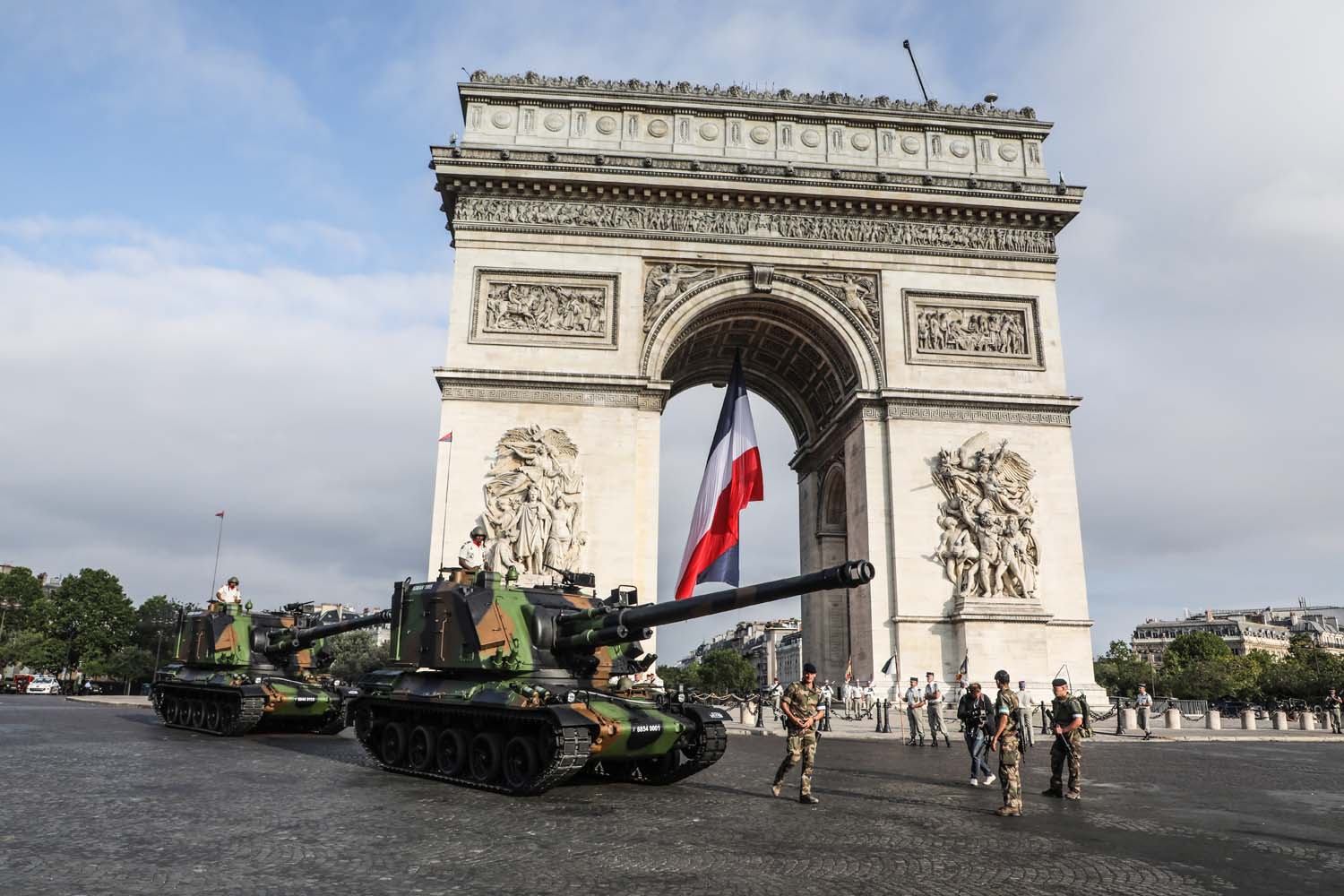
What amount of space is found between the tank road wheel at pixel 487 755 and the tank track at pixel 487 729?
55 mm

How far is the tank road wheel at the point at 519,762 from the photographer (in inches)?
316

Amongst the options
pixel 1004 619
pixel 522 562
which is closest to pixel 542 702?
pixel 522 562

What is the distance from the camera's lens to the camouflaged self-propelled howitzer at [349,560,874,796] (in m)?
8.00

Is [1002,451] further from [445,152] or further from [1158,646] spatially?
[1158,646]

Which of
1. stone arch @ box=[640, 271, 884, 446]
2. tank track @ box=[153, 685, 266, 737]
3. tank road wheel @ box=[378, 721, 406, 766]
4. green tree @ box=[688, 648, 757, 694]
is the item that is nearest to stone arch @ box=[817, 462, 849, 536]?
stone arch @ box=[640, 271, 884, 446]

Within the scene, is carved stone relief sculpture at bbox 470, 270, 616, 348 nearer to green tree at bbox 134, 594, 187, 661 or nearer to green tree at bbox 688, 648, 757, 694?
green tree at bbox 134, 594, 187, 661

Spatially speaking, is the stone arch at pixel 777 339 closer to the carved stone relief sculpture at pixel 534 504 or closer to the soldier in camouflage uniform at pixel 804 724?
the carved stone relief sculpture at pixel 534 504

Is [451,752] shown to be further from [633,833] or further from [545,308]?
[545,308]

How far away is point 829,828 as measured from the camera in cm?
666

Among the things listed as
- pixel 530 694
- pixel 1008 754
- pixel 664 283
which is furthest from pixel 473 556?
pixel 664 283

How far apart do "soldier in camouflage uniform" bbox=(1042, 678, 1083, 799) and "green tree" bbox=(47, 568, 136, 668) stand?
5636 centimetres

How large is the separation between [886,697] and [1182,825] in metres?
11.0

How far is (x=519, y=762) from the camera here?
8.24 m

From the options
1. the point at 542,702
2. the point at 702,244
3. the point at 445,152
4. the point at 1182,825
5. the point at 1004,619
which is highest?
the point at 445,152
